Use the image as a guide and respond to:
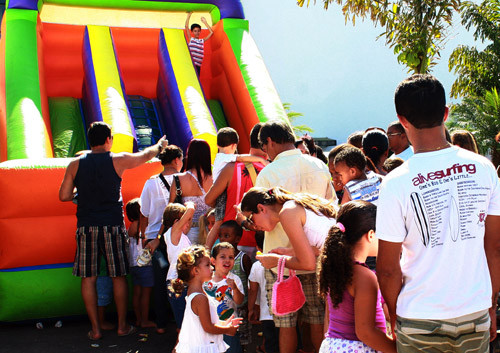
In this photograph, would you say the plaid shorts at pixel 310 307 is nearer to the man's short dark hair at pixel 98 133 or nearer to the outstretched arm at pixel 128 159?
the outstretched arm at pixel 128 159

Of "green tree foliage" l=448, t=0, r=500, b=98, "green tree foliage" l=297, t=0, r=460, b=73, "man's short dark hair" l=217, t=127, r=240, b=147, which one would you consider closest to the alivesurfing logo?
"man's short dark hair" l=217, t=127, r=240, b=147

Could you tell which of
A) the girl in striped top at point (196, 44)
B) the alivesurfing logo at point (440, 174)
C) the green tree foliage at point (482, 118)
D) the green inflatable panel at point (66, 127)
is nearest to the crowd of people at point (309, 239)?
the alivesurfing logo at point (440, 174)

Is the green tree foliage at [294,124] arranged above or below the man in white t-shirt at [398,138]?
above

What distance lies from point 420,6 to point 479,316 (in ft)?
A: 27.4

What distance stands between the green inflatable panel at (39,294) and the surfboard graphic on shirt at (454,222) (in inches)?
139

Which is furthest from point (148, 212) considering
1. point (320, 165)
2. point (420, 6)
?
point (420, 6)

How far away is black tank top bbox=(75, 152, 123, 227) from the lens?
14.1 feet

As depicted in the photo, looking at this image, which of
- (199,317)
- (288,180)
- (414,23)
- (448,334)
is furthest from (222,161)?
(414,23)

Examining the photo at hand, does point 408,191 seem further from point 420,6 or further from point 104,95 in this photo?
point 420,6

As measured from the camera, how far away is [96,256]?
172 inches

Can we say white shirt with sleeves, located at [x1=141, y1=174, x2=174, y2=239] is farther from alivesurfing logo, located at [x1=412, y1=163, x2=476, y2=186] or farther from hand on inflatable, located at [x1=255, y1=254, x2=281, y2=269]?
alivesurfing logo, located at [x1=412, y1=163, x2=476, y2=186]

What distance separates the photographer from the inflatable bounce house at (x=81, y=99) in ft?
15.0

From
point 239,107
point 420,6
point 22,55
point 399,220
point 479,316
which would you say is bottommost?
point 479,316

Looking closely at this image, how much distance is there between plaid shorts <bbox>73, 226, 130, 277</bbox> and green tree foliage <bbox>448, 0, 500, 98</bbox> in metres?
9.08
